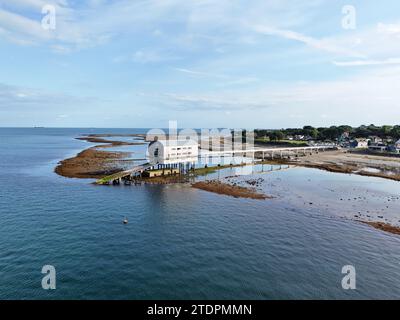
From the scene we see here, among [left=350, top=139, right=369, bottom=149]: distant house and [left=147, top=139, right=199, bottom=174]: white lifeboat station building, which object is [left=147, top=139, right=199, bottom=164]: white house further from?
[left=350, top=139, right=369, bottom=149]: distant house

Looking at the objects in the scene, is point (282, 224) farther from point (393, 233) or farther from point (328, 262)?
point (393, 233)

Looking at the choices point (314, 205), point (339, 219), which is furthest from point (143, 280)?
point (314, 205)

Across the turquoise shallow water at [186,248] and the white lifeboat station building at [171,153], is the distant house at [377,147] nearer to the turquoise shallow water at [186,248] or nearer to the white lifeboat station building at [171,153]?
the turquoise shallow water at [186,248]

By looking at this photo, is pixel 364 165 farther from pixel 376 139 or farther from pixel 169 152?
pixel 376 139

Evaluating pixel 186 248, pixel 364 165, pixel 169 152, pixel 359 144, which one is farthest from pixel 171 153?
pixel 359 144

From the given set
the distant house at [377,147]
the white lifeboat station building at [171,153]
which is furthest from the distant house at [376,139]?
the white lifeboat station building at [171,153]

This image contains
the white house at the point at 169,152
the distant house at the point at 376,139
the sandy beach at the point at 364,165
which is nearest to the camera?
the white house at the point at 169,152

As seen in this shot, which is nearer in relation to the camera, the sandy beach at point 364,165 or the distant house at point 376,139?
the sandy beach at point 364,165
